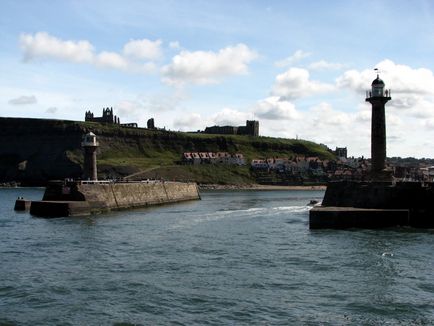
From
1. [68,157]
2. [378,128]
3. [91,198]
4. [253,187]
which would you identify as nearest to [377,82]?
[378,128]

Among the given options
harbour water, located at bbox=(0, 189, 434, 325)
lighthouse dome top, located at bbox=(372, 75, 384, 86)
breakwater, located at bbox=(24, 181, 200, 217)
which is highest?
lighthouse dome top, located at bbox=(372, 75, 384, 86)

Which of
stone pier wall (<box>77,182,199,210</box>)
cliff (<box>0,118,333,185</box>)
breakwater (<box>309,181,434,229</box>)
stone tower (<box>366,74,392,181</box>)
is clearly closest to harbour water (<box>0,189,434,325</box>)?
breakwater (<box>309,181,434,229</box>)

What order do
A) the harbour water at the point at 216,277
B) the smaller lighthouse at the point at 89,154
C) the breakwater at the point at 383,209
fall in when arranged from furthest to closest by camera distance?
1. the smaller lighthouse at the point at 89,154
2. the breakwater at the point at 383,209
3. the harbour water at the point at 216,277

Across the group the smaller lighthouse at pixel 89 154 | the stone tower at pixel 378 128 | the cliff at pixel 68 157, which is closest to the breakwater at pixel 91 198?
the smaller lighthouse at pixel 89 154

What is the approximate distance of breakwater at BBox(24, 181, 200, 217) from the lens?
179ft

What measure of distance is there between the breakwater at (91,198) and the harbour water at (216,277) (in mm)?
12400

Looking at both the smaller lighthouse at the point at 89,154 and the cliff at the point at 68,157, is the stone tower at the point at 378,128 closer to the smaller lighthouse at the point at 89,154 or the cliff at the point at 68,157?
the smaller lighthouse at the point at 89,154

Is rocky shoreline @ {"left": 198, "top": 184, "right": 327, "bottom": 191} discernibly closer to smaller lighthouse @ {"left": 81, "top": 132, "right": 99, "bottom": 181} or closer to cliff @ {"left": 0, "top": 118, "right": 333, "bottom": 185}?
cliff @ {"left": 0, "top": 118, "right": 333, "bottom": 185}

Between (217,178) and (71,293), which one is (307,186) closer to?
(217,178)

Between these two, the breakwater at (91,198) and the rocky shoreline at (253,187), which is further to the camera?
the rocky shoreline at (253,187)

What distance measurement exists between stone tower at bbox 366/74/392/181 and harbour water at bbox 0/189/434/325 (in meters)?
11.3

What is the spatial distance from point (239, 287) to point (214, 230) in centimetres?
2059

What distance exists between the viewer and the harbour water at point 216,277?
19.5 m

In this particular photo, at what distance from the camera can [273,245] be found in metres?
35.0
